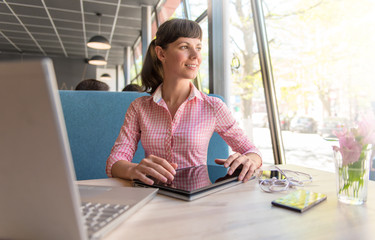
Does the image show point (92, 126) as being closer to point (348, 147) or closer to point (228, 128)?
point (228, 128)

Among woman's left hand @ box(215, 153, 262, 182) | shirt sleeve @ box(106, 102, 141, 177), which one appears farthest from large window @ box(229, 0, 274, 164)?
woman's left hand @ box(215, 153, 262, 182)

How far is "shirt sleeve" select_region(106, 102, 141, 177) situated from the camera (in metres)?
1.11

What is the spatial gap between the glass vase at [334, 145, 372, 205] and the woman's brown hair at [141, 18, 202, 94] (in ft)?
3.00

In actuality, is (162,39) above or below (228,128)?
above

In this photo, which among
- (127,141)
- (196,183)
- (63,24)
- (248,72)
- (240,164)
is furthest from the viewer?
(63,24)

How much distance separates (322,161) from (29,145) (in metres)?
2.24

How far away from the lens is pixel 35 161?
32 centimetres

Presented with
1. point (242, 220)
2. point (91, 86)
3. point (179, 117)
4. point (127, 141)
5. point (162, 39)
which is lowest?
point (242, 220)

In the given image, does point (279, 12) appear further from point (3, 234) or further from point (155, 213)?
point (3, 234)

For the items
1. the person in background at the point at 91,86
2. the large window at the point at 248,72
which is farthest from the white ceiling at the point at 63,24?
the person in background at the point at 91,86

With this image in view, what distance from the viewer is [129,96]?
1840 millimetres

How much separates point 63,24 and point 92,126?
19.0 ft

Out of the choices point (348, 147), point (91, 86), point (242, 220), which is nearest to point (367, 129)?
point (348, 147)

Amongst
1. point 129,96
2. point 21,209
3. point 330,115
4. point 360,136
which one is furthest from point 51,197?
point 330,115
